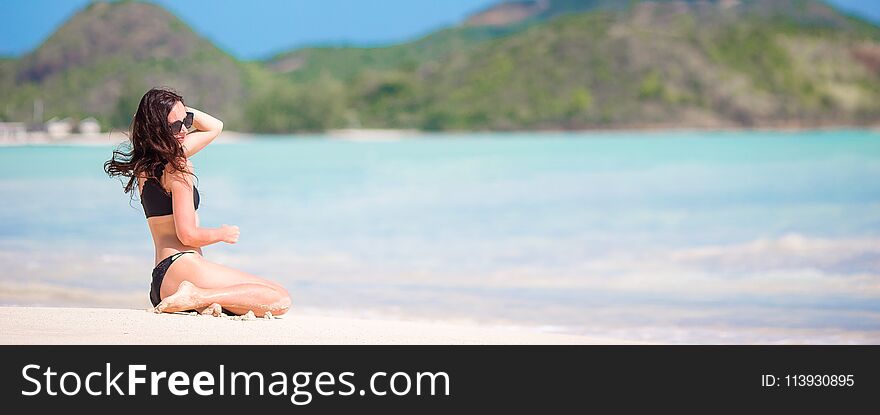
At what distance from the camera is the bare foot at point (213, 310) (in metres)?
3.90

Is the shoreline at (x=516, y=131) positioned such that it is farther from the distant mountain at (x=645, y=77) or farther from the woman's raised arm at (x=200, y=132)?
the woman's raised arm at (x=200, y=132)

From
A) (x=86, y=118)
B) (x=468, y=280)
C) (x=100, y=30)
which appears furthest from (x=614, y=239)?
(x=100, y=30)

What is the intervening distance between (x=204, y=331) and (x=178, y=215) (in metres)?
0.41

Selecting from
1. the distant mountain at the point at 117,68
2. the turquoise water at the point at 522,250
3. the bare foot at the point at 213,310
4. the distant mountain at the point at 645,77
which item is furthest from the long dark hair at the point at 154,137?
the distant mountain at the point at 645,77

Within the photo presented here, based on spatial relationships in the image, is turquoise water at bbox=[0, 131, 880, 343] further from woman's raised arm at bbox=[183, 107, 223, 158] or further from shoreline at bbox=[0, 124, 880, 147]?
shoreline at bbox=[0, 124, 880, 147]

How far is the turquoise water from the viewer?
21.2 feet

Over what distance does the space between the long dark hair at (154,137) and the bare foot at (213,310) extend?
464 mm

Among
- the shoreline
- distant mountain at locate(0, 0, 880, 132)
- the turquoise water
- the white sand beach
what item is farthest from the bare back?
the shoreline

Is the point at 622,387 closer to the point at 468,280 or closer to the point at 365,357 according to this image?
the point at 365,357

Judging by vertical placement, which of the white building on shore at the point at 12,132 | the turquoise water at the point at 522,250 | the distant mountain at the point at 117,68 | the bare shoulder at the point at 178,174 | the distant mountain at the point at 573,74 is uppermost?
the distant mountain at the point at 573,74

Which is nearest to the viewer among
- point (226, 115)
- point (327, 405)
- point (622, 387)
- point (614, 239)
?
point (327, 405)

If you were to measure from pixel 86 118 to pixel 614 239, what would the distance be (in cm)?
3369

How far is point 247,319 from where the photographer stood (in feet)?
12.8

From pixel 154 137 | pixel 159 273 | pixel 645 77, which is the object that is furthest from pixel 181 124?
pixel 645 77
